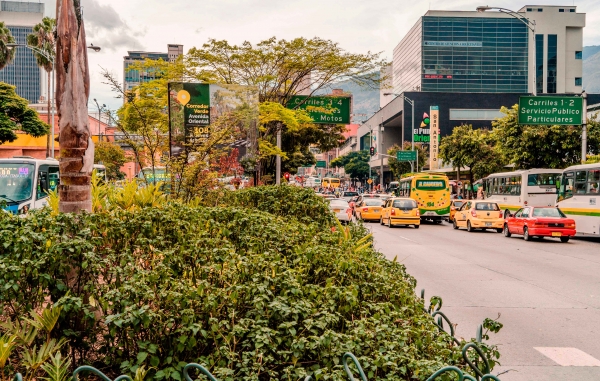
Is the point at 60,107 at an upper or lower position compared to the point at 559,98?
lower

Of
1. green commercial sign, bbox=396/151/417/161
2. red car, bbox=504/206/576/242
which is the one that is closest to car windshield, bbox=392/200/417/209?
red car, bbox=504/206/576/242

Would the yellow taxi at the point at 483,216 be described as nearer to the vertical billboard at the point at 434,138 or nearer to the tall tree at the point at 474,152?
the tall tree at the point at 474,152

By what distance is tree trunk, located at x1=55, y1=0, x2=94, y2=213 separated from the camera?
671cm

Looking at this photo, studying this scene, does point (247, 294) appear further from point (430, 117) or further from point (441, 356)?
point (430, 117)

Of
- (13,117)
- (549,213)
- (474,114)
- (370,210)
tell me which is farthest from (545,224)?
(474,114)

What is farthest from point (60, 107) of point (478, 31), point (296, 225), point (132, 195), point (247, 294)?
point (478, 31)

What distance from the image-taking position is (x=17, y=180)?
24375mm

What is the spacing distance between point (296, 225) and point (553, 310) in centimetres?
516

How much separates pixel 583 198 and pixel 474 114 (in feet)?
206

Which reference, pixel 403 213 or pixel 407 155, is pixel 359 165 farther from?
pixel 403 213

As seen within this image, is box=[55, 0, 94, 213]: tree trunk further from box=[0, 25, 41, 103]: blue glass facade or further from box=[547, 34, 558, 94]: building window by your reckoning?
box=[0, 25, 41, 103]: blue glass facade

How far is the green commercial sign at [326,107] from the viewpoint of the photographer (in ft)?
96.5

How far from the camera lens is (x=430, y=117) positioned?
80.3 m

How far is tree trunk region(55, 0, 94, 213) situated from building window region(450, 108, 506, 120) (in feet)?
271
